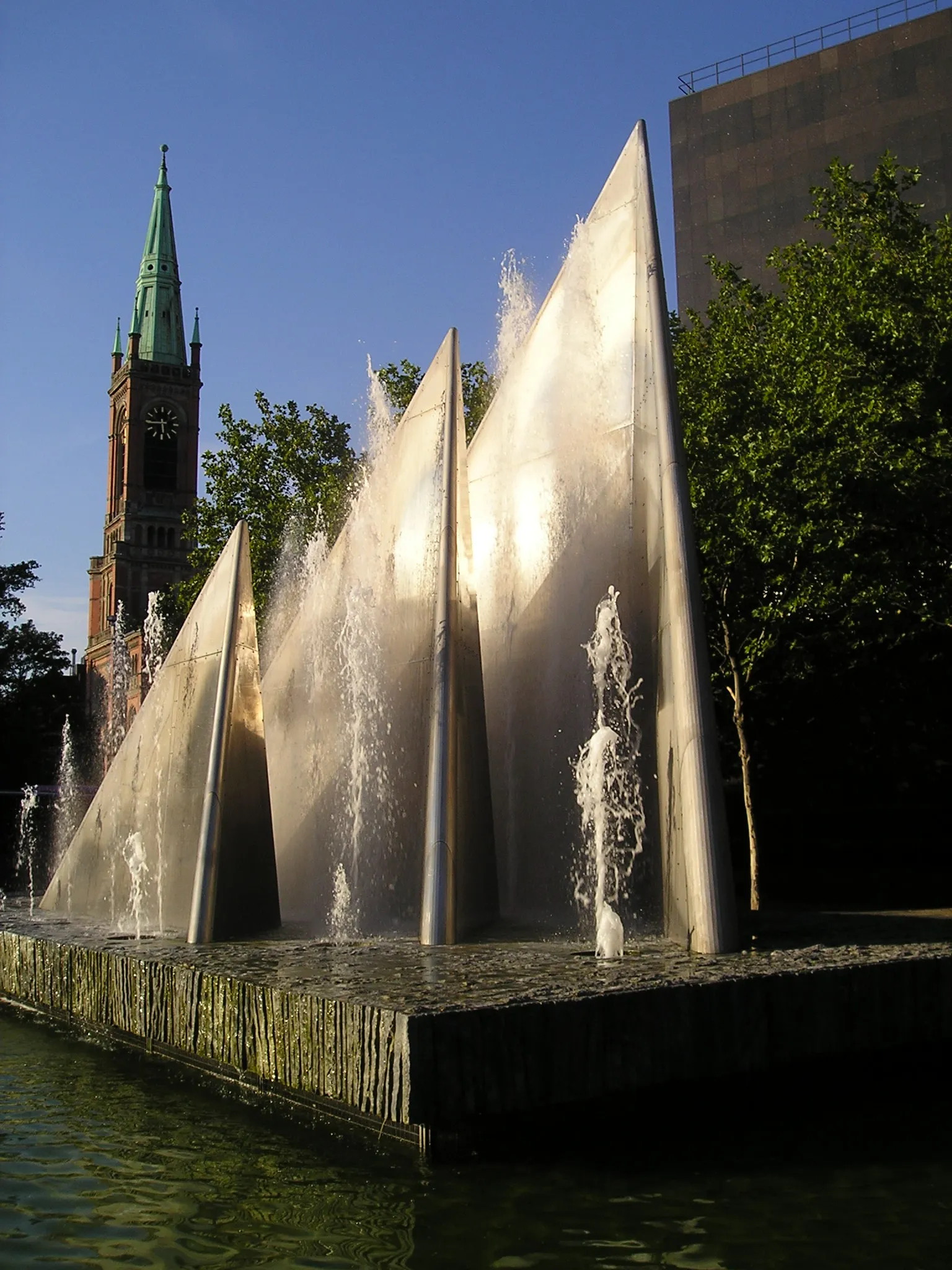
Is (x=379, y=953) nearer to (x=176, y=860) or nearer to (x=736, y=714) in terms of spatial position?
(x=176, y=860)

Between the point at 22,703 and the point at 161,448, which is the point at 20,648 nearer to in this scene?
the point at 22,703

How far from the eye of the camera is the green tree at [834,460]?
705 inches

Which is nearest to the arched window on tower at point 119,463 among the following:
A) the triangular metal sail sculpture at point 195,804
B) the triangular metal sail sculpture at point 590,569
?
the triangular metal sail sculpture at point 195,804

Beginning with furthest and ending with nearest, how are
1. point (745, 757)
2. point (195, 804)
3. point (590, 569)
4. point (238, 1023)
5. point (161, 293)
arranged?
1. point (161, 293)
2. point (745, 757)
3. point (195, 804)
4. point (590, 569)
5. point (238, 1023)

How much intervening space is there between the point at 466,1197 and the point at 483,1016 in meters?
0.87

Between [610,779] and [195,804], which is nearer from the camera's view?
[610,779]

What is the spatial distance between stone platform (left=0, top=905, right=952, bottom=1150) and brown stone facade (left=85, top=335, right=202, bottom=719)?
7858 cm

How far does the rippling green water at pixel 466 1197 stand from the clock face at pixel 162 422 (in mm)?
88604

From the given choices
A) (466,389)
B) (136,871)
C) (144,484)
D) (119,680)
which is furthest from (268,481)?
(144,484)

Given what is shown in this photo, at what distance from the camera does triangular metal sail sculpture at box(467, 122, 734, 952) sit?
31.5 ft

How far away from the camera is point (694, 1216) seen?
529 cm

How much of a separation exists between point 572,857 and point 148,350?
87.1 metres

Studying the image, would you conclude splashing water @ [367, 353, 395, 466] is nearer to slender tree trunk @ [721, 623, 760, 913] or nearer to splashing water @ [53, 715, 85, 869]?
slender tree trunk @ [721, 623, 760, 913]

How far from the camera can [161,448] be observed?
91688 mm
